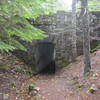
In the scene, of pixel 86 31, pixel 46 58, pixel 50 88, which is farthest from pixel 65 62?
pixel 86 31

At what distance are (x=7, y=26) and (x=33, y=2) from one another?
109 centimetres

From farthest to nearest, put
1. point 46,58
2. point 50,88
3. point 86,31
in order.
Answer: point 46,58 < point 50,88 < point 86,31

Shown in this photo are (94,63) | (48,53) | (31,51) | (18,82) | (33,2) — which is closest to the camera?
(33,2)

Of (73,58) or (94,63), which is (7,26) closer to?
(94,63)

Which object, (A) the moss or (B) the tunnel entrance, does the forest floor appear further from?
(B) the tunnel entrance

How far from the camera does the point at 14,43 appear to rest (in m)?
5.27

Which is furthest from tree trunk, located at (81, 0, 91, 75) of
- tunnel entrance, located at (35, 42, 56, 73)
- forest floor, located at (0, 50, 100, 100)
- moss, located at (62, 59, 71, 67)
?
tunnel entrance, located at (35, 42, 56, 73)

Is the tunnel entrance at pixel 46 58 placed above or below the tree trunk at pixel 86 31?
below

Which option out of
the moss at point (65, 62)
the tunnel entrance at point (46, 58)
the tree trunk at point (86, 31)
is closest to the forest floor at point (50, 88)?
the tree trunk at point (86, 31)

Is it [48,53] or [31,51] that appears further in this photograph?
[48,53]

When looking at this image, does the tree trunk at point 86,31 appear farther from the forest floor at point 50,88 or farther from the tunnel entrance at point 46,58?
the tunnel entrance at point 46,58

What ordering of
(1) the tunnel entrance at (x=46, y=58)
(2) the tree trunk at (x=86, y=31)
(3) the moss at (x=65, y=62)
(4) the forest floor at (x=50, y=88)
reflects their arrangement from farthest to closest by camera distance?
(1) the tunnel entrance at (x=46, y=58) → (3) the moss at (x=65, y=62) → (2) the tree trunk at (x=86, y=31) → (4) the forest floor at (x=50, y=88)

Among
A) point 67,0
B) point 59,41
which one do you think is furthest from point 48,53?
point 67,0

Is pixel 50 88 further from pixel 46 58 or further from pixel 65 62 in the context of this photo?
pixel 46 58
